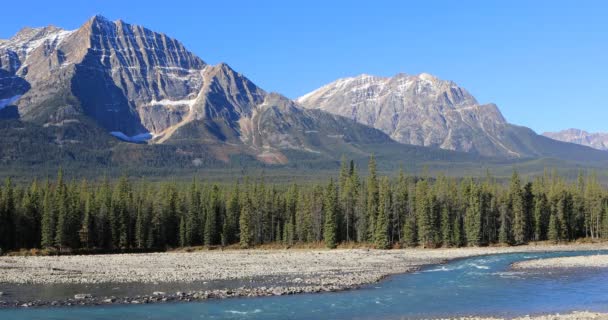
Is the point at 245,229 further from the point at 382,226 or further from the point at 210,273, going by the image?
the point at 210,273

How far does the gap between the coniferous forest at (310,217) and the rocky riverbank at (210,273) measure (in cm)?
1941

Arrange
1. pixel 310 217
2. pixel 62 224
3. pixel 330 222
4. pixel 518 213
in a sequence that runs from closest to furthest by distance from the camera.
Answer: pixel 62 224, pixel 330 222, pixel 518 213, pixel 310 217

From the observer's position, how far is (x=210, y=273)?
70.7m

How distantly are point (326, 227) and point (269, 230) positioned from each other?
21038mm

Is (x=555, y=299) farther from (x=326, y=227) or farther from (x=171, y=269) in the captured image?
(x=326, y=227)

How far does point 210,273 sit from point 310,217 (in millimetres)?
57213

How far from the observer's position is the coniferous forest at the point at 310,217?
11488cm

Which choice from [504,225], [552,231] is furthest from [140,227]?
[552,231]

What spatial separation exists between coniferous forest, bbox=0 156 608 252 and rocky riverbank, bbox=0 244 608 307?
63.7 feet

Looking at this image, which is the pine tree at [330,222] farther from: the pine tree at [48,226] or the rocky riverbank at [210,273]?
the pine tree at [48,226]

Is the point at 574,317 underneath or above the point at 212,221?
underneath

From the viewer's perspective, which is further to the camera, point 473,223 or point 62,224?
point 473,223

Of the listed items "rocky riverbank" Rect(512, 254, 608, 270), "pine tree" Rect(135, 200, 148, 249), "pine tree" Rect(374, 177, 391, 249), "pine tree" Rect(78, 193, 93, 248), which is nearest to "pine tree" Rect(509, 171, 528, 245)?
"pine tree" Rect(374, 177, 391, 249)

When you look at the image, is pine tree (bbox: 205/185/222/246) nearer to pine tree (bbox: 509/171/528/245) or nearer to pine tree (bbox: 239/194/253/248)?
pine tree (bbox: 239/194/253/248)
